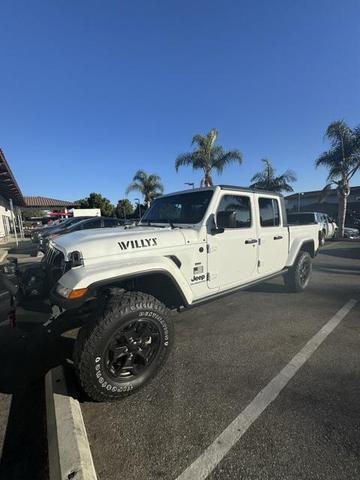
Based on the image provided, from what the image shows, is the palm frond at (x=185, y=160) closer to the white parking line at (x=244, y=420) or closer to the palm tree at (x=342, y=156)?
the palm tree at (x=342, y=156)

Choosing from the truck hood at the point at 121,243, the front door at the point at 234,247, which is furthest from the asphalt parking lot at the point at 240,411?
the truck hood at the point at 121,243

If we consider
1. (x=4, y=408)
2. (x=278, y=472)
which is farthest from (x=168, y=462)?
(x=4, y=408)

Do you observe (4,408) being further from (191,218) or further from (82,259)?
(191,218)

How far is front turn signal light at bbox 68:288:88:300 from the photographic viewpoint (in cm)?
234

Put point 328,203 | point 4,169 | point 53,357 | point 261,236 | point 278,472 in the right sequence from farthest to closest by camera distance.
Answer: point 328,203 → point 4,169 → point 261,236 → point 53,357 → point 278,472

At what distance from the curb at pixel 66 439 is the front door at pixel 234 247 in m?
1.97

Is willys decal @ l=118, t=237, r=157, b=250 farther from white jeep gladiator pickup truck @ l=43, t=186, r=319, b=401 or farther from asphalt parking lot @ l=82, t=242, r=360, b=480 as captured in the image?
asphalt parking lot @ l=82, t=242, r=360, b=480

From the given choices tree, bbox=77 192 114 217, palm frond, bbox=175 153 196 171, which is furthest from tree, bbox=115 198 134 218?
palm frond, bbox=175 153 196 171

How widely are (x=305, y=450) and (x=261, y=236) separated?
292 cm

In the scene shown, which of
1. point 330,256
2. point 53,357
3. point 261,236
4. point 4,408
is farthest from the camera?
point 330,256

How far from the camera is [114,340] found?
2.47 metres

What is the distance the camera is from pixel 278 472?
1.75m

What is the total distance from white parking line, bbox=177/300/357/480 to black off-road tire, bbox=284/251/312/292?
2.04m

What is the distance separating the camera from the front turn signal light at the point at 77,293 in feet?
7.68
